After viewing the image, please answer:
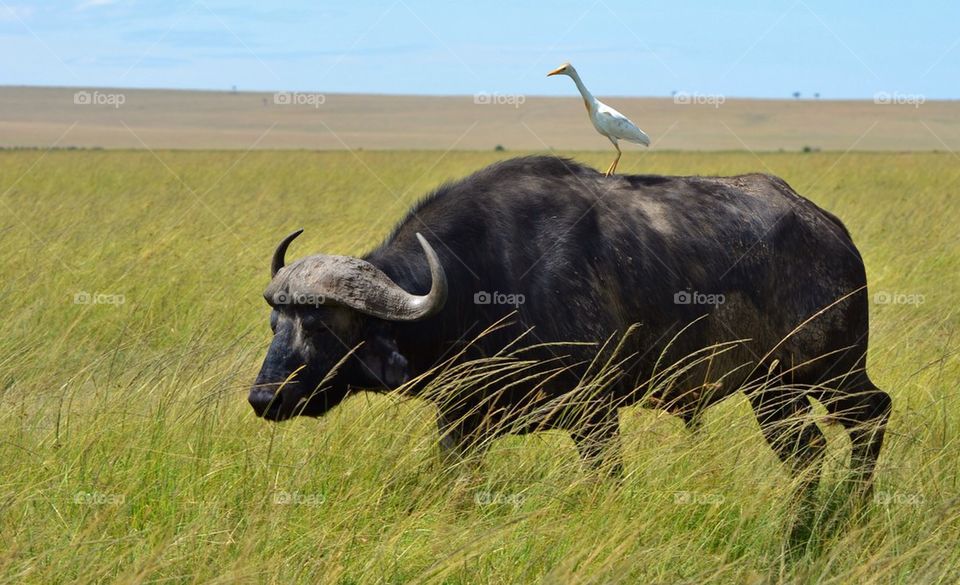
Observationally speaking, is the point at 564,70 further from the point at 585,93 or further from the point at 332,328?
the point at 332,328

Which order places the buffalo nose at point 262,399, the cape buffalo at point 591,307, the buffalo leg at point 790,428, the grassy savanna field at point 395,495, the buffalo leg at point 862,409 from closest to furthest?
1. the grassy savanna field at point 395,495
2. the buffalo nose at point 262,399
3. the cape buffalo at point 591,307
4. the buffalo leg at point 790,428
5. the buffalo leg at point 862,409

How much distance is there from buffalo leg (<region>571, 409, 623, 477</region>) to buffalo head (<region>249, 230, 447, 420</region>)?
87 cm

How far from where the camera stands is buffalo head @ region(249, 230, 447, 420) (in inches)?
192

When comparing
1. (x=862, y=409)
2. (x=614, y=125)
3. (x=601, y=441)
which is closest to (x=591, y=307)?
(x=601, y=441)

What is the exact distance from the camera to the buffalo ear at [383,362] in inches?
200

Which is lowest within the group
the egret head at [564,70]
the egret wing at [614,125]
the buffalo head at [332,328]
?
the buffalo head at [332,328]

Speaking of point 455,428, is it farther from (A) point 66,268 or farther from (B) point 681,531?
(A) point 66,268

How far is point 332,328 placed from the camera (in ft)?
16.4

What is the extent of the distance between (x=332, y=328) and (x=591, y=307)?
4.26 feet

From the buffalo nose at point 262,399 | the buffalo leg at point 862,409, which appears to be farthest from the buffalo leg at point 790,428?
the buffalo nose at point 262,399

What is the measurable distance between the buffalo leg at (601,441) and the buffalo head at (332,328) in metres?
0.87

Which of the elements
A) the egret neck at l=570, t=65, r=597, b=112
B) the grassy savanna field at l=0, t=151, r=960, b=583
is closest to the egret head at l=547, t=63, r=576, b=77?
the egret neck at l=570, t=65, r=597, b=112

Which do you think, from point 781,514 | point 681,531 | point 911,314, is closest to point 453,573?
point 681,531

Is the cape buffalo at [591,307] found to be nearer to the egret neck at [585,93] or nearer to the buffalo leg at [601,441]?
the buffalo leg at [601,441]
